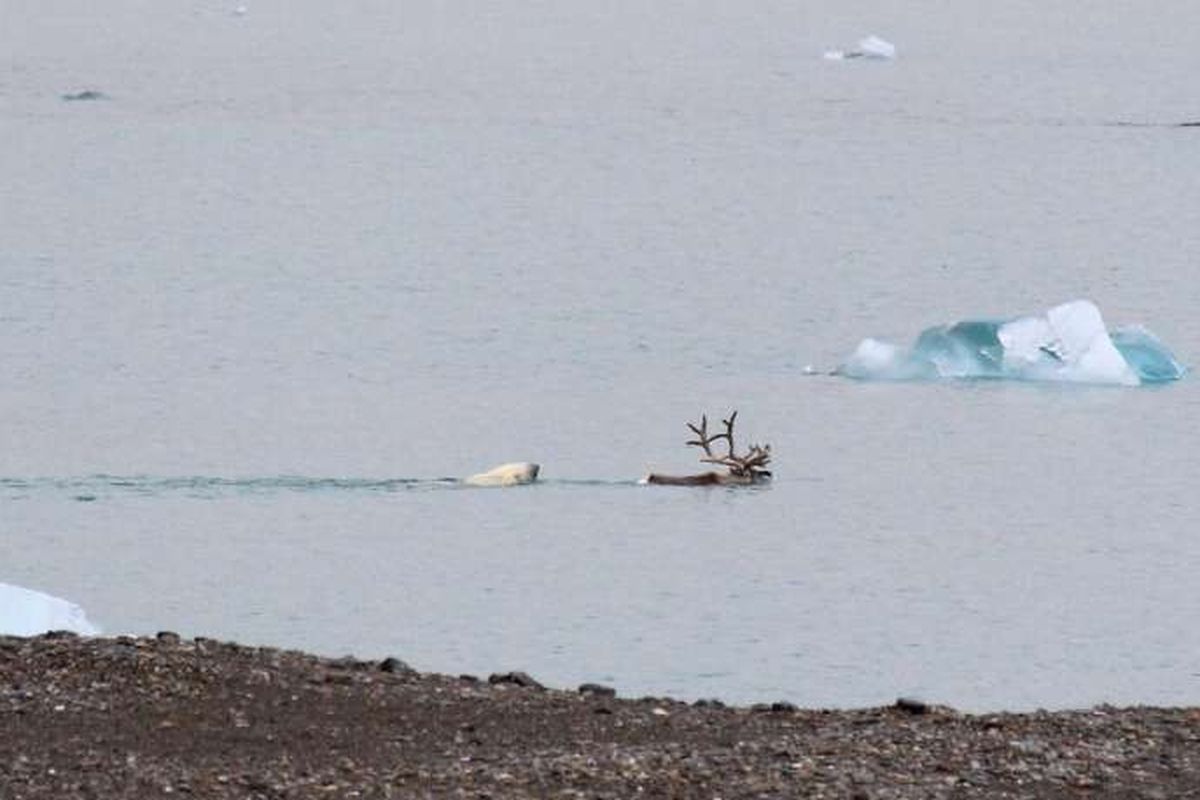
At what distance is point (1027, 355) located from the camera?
23391 millimetres

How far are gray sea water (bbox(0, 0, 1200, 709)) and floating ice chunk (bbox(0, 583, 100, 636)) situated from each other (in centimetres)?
179

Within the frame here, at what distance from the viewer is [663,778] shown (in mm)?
8203

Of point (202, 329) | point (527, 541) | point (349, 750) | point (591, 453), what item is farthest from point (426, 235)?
point (349, 750)

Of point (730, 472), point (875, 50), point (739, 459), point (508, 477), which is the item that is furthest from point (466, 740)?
point (875, 50)

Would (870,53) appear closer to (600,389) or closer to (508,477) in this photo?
(600,389)

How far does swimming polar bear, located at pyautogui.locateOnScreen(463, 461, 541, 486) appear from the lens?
61.8 ft

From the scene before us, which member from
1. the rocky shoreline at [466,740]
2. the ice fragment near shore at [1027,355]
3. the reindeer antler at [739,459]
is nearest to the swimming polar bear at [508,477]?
the reindeer antler at [739,459]

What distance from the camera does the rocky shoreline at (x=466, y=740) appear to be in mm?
8141

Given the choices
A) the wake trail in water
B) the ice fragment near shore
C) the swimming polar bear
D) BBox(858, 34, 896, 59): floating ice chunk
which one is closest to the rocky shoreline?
the wake trail in water

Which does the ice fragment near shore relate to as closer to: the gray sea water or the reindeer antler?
the gray sea water

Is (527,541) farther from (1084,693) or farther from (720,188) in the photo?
(720,188)

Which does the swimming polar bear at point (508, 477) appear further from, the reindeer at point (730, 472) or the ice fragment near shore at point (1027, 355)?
the ice fragment near shore at point (1027, 355)

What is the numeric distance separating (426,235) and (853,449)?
16634 millimetres

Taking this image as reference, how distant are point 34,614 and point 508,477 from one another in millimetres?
6876
